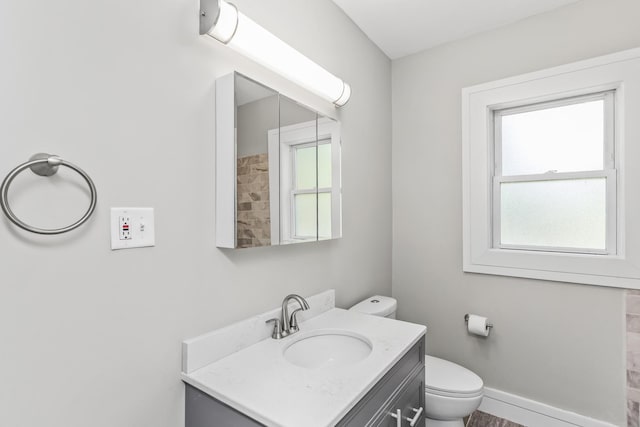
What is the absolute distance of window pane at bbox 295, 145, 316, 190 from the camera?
1.36 metres

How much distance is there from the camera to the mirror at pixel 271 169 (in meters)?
1.06

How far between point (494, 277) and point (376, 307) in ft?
2.57

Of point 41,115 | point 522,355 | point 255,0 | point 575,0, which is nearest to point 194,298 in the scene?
point 41,115

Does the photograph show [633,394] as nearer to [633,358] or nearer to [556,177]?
[633,358]

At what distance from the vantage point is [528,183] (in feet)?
6.29

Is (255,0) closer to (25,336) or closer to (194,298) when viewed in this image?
(194,298)

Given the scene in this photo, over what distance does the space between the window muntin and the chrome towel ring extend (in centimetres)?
207

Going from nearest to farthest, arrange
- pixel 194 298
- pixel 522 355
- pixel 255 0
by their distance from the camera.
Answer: pixel 194 298
pixel 255 0
pixel 522 355

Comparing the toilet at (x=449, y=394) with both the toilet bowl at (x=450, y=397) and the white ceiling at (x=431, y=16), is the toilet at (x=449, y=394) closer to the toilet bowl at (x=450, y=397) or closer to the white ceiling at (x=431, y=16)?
the toilet bowl at (x=450, y=397)

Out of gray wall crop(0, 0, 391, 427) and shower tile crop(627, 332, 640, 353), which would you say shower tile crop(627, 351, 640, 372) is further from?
gray wall crop(0, 0, 391, 427)

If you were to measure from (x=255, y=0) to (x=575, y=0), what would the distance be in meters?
1.71

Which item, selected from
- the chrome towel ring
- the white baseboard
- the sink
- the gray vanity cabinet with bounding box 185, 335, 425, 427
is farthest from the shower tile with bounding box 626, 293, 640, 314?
the chrome towel ring

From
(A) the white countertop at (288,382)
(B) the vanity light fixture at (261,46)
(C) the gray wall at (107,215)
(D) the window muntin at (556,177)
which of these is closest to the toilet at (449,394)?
(A) the white countertop at (288,382)

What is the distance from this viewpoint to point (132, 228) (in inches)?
34.2
